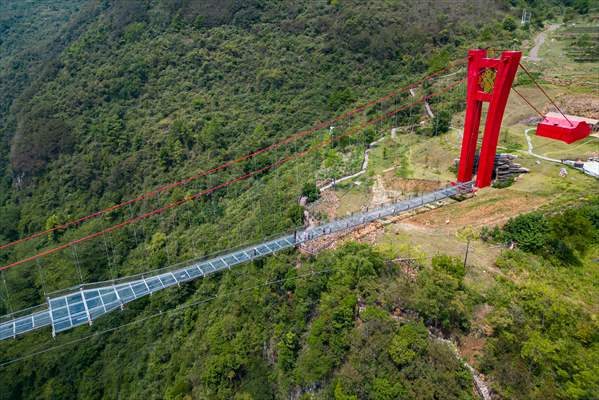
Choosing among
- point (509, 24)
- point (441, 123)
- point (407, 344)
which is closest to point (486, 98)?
point (441, 123)

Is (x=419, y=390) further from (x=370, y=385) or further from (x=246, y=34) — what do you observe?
(x=246, y=34)

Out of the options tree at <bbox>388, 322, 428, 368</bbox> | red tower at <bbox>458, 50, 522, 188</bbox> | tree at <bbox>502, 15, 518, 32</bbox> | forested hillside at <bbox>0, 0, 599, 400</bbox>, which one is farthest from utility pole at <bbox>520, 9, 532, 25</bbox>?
tree at <bbox>388, 322, 428, 368</bbox>

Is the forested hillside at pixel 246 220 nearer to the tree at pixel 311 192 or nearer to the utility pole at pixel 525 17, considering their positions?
the tree at pixel 311 192

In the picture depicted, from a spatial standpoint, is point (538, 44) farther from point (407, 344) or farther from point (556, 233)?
point (407, 344)

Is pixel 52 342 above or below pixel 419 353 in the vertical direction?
below

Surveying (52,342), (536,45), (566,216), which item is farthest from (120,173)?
(536,45)

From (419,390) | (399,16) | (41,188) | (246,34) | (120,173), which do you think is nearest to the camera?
(419,390)

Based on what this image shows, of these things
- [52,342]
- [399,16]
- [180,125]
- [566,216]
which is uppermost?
[399,16]
